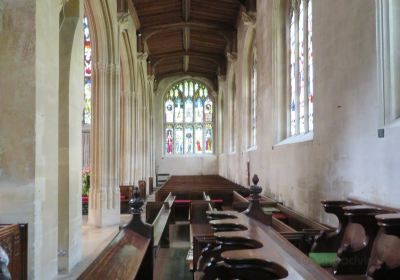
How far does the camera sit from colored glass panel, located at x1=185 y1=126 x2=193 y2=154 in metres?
21.9

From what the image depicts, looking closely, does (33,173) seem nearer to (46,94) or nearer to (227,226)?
(46,94)

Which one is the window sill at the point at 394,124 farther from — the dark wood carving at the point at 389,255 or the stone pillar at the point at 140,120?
the stone pillar at the point at 140,120

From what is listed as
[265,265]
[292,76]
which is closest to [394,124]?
[265,265]

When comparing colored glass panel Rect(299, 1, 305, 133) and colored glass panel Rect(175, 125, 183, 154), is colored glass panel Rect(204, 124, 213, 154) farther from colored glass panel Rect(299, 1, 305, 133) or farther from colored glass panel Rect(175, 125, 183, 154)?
colored glass panel Rect(299, 1, 305, 133)

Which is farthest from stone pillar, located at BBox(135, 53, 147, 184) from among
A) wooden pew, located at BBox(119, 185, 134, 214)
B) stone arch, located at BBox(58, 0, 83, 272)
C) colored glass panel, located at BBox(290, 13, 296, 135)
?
stone arch, located at BBox(58, 0, 83, 272)

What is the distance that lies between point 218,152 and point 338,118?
674 inches

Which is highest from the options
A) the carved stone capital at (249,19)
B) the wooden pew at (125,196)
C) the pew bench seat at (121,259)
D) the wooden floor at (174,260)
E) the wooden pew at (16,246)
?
the carved stone capital at (249,19)

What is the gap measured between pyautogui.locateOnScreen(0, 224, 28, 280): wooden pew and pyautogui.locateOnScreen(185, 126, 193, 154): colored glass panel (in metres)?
18.0

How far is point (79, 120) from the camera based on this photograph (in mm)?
5824

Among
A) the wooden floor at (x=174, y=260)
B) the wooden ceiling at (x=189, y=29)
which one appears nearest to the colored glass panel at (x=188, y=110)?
the wooden ceiling at (x=189, y=29)

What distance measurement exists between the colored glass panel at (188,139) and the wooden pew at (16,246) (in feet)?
59.0

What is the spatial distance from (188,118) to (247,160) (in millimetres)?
10939

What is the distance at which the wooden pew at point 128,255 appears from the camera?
2338 millimetres

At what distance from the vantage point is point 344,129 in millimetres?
4145
